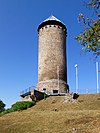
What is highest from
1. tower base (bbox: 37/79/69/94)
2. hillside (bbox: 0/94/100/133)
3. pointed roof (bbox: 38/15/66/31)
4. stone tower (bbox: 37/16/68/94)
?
pointed roof (bbox: 38/15/66/31)

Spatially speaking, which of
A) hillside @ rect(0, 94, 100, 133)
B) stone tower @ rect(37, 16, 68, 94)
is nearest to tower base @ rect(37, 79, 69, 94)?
stone tower @ rect(37, 16, 68, 94)

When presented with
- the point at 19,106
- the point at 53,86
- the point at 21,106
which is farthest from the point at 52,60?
the point at 19,106

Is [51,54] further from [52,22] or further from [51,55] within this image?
[52,22]

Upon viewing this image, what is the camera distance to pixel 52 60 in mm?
60188

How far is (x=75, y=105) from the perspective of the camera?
4159 cm

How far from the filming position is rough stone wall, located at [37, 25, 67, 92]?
60.1 m

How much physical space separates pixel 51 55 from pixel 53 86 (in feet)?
21.1

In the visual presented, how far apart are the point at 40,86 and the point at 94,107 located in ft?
74.1

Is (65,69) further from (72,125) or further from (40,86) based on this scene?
(72,125)

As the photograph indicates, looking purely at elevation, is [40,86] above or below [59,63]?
below

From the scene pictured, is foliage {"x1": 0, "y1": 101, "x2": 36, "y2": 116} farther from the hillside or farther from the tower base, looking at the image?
the tower base

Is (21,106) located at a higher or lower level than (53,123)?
higher

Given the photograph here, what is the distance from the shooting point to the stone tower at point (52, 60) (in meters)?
59.7

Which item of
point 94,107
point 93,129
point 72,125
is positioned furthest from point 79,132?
point 94,107
